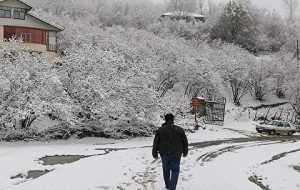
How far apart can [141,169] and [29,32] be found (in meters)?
32.5

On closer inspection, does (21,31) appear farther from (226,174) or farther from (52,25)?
(226,174)

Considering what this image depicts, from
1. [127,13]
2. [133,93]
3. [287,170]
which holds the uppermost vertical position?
[127,13]

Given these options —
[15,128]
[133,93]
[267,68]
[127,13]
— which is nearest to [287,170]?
[133,93]

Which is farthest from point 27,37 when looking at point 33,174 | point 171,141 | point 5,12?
point 171,141

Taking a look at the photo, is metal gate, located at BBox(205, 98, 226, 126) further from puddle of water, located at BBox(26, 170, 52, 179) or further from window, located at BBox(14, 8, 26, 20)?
puddle of water, located at BBox(26, 170, 52, 179)

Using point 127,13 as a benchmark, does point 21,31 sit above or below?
below

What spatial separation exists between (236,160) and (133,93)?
33.9ft

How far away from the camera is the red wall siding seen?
42812 millimetres

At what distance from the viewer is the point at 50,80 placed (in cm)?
2453

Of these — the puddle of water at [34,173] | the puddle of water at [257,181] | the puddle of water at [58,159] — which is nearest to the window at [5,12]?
the puddle of water at [58,159]

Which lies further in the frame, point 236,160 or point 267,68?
point 267,68

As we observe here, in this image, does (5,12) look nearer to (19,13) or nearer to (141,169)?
(19,13)

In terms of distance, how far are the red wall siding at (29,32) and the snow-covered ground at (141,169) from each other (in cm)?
2198

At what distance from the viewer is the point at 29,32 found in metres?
43.8
